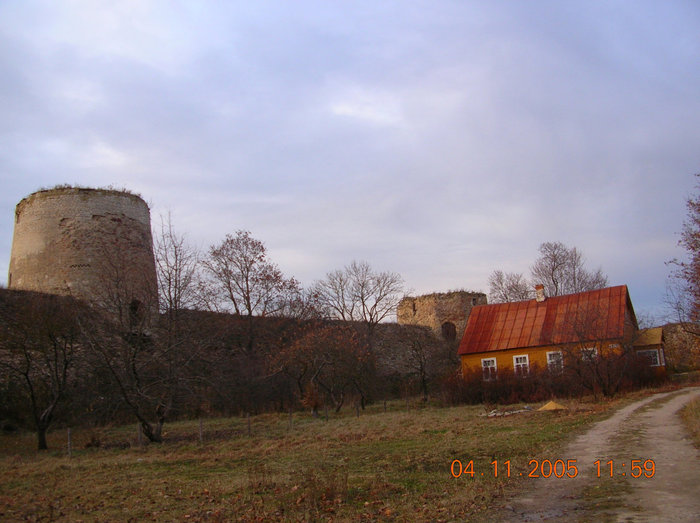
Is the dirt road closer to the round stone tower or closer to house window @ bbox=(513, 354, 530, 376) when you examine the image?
house window @ bbox=(513, 354, 530, 376)

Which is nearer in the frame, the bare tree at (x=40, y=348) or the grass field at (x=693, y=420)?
the grass field at (x=693, y=420)

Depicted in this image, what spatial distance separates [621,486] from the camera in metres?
6.91

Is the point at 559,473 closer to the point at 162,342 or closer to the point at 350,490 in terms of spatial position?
the point at 350,490

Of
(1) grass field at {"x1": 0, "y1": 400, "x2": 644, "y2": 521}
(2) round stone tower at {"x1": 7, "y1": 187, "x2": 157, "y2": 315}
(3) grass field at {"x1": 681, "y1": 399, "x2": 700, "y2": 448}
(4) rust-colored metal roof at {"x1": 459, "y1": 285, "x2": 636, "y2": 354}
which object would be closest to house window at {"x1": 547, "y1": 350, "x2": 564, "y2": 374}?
(4) rust-colored metal roof at {"x1": 459, "y1": 285, "x2": 636, "y2": 354}

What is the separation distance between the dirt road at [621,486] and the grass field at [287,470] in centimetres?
47

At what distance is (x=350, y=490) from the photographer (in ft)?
25.4

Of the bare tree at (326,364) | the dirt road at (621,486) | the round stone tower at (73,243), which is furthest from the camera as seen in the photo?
the bare tree at (326,364)

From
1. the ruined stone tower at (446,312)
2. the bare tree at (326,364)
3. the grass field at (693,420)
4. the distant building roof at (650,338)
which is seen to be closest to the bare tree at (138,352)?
the bare tree at (326,364)

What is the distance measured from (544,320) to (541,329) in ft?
2.21

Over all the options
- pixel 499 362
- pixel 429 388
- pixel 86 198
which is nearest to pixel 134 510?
pixel 86 198

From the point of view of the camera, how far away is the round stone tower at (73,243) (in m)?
20.3

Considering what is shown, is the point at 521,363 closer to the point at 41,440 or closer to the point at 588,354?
the point at 588,354

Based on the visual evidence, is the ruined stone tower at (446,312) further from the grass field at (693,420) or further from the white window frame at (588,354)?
the grass field at (693,420)

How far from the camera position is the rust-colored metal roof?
2473 centimetres
